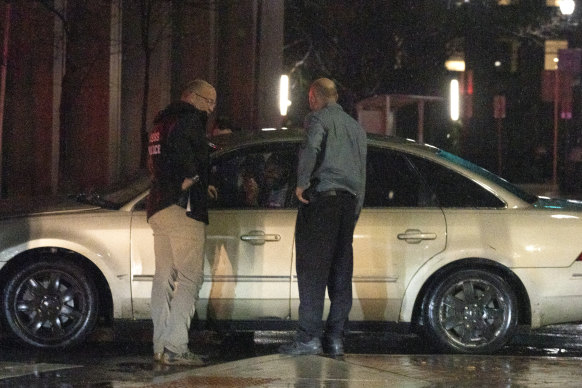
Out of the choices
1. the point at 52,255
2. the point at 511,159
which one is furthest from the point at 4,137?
the point at 511,159

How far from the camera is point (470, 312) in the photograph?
7457mm

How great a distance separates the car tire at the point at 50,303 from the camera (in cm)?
739

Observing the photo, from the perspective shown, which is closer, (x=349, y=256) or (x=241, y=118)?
(x=349, y=256)

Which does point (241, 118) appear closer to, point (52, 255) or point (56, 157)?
point (56, 157)

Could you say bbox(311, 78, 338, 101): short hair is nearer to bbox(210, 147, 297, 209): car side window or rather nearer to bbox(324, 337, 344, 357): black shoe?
bbox(210, 147, 297, 209): car side window

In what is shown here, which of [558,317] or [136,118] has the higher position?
[136,118]

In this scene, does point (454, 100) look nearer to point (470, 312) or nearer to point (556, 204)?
point (556, 204)

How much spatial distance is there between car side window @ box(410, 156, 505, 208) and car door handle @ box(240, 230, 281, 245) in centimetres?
113

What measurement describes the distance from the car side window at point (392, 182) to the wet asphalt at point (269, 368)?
1115 mm

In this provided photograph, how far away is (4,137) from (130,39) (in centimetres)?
465

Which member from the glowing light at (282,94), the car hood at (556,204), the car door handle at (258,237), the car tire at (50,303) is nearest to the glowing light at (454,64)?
the glowing light at (282,94)

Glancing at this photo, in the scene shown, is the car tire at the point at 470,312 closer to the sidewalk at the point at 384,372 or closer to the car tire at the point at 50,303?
the sidewalk at the point at 384,372

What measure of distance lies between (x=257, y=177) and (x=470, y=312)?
1.68 metres

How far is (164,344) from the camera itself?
684 cm
